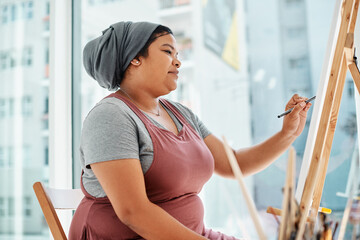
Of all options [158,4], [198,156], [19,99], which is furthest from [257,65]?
[19,99]

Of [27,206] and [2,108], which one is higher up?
[2,108]

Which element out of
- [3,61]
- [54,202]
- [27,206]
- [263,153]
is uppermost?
[3,61]

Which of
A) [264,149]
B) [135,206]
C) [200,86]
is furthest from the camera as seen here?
[200,86]

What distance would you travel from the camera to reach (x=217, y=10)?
2.41m

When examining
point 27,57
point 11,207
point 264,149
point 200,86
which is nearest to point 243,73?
point 200,86

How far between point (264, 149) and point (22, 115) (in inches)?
50.8

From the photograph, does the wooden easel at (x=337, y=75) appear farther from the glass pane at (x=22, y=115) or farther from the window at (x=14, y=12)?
the window at (x=14, y=12)

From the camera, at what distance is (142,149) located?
3.58 feet

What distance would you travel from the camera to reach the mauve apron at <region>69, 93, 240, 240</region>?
109 centimetres

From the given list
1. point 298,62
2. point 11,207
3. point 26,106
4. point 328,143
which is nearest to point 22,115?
point 26,106

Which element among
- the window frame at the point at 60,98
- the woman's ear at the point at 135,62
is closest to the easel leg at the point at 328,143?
the woman's ear at the point at 135,62

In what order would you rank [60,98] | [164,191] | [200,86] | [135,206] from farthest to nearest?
[200,86], [60,98], [164,191], [135,206]

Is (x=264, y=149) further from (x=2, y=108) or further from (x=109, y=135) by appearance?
(x=2, y=108)

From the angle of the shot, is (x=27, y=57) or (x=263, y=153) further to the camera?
(x=27, y=57)
